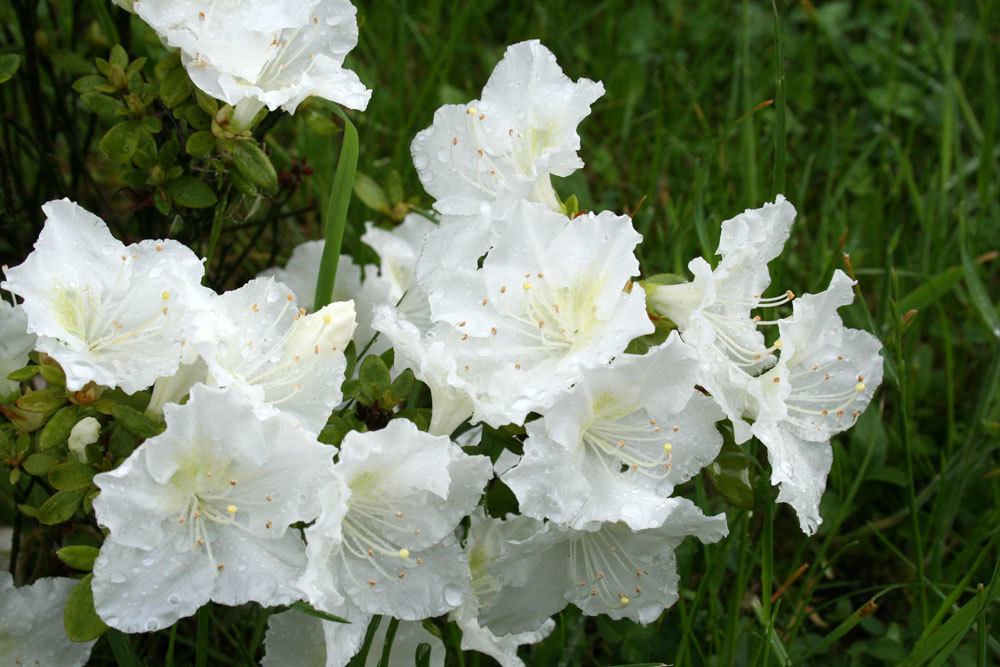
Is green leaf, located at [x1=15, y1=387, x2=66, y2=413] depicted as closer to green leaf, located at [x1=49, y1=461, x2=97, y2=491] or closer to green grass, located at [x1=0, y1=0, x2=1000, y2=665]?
green leaf, located at [x1=49, y1=461, x2=97, y2=491]

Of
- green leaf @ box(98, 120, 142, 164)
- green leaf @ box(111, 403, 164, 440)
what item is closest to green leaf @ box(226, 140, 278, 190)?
green leaf @ box(98, 120, 142, 164)

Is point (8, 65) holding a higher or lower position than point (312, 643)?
higher

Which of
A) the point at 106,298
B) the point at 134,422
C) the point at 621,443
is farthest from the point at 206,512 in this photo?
the point at 621,443

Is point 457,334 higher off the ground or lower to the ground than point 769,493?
higher

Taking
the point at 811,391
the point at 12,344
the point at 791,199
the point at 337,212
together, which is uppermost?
the point at 337,212

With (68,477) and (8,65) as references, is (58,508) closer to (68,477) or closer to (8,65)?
(68,477)

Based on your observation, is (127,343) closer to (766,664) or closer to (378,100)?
(766,664)

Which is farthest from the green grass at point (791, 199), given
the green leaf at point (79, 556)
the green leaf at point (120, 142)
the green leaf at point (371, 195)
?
the green leaf at point (79, 556)

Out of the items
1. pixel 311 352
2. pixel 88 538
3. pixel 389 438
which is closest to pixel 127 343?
pixel 311 352

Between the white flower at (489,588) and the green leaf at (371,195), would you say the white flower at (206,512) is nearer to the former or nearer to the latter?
the white flower at (489,588)
